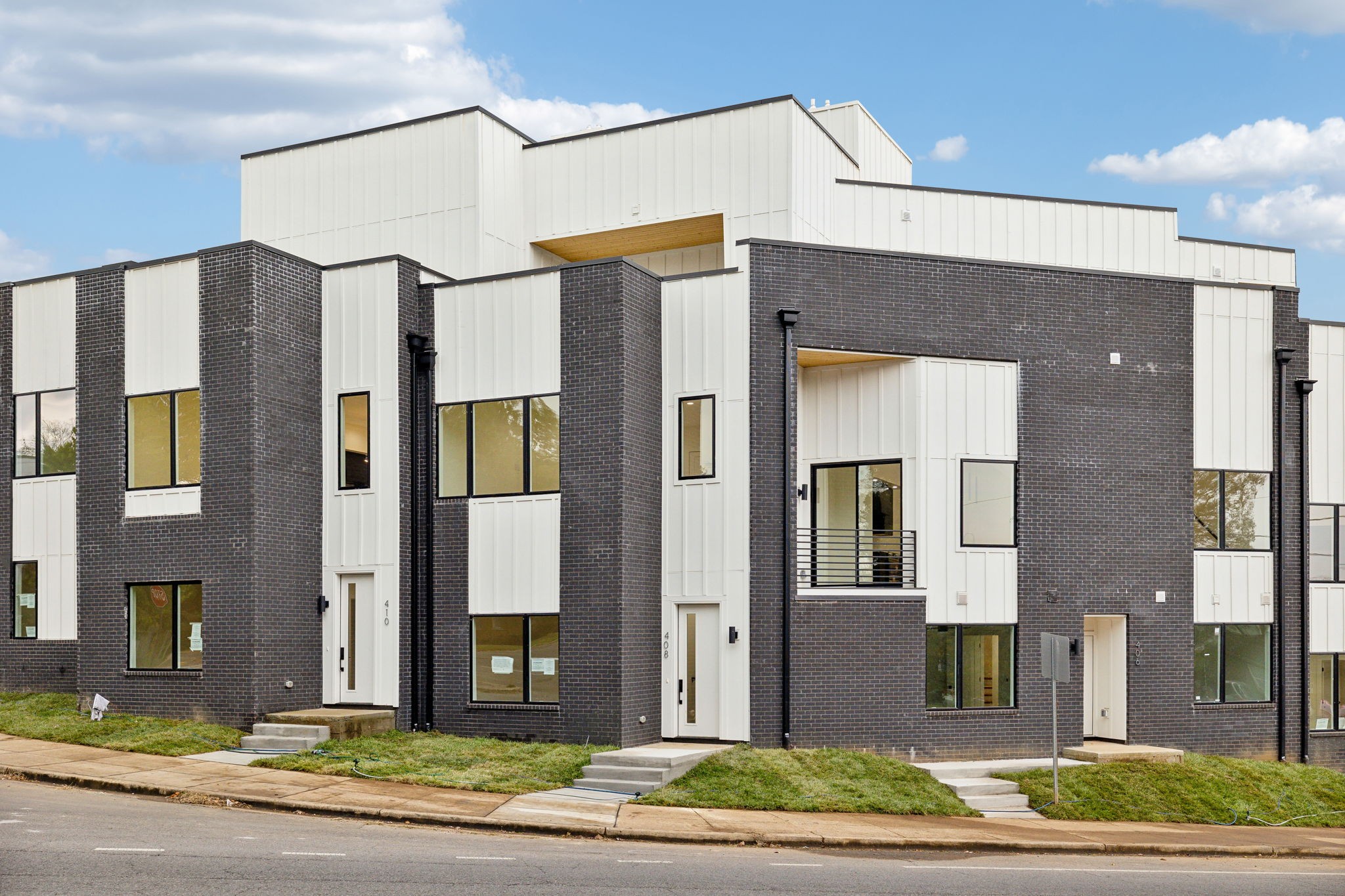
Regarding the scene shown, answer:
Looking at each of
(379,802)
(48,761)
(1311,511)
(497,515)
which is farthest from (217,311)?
(1311,511)

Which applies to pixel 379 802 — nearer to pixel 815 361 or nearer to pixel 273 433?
pixel 273 433

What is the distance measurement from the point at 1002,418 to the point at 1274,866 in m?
8.71

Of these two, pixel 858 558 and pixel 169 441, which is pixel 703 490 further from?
→ pixel 169 441

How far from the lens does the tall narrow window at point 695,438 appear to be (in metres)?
21.9

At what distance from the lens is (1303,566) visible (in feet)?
79.4

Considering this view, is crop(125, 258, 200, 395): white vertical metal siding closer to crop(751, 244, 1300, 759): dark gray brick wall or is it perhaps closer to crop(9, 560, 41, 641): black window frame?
crop(9, 560, 41, 641): black window frame

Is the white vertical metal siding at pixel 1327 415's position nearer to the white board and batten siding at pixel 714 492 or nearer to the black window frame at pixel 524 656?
the white board and batten siding at pixel 714 492

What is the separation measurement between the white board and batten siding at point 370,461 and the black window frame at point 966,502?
32.1ft

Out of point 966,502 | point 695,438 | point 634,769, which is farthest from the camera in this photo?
point 966,502

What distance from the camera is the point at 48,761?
742 inches

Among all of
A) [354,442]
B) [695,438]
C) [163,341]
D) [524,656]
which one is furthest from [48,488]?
[695,438]

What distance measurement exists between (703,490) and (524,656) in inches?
162

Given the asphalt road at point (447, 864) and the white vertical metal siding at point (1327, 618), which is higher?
the white vertical metal siding at point (1327, 618)

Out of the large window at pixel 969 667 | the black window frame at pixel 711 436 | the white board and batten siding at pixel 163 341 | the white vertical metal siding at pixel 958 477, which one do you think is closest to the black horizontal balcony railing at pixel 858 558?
the white vertical metal siding at pixel 958 477
